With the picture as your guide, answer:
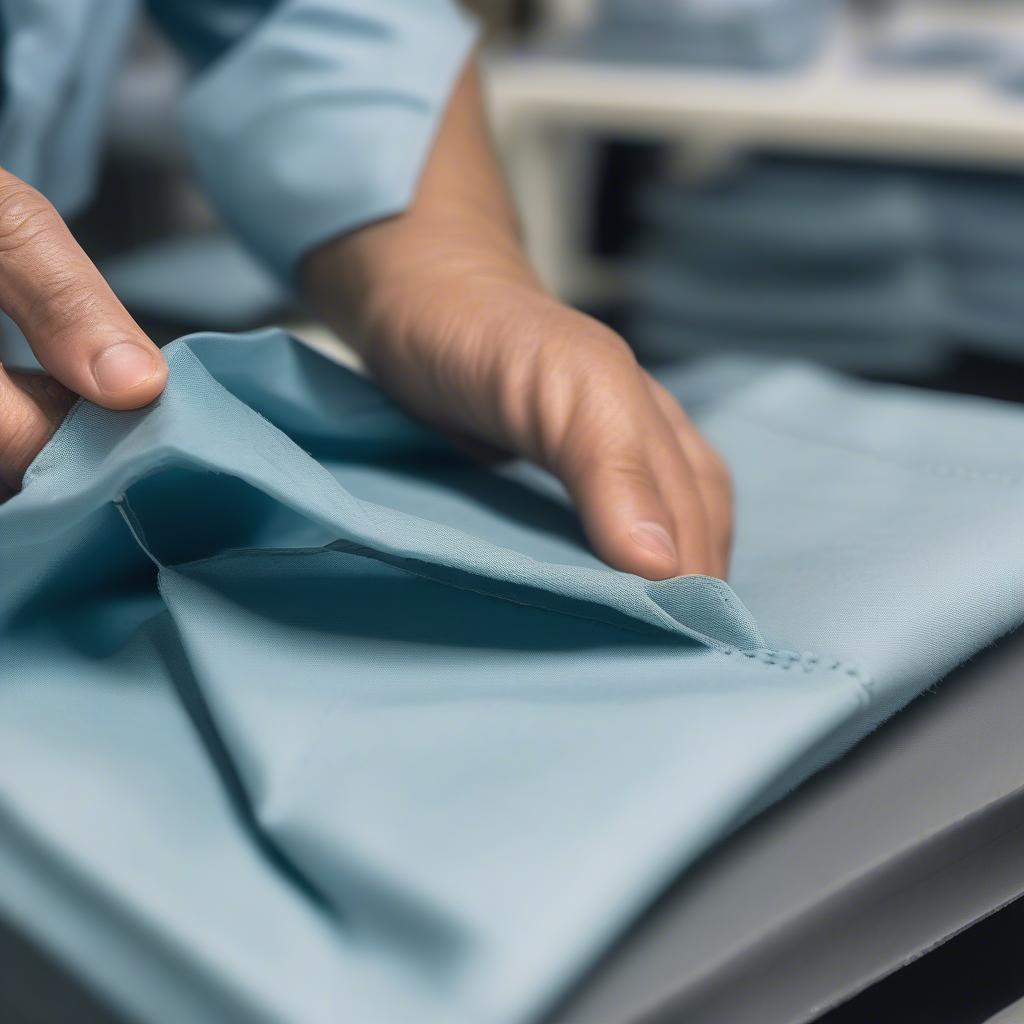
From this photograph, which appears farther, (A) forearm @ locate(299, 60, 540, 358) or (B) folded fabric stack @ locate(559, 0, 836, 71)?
(B) folded fabric stack @ locate(559, 0, 836, 71)

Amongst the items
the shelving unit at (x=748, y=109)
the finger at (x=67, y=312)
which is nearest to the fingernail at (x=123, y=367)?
the finger at (x=67, y=312)

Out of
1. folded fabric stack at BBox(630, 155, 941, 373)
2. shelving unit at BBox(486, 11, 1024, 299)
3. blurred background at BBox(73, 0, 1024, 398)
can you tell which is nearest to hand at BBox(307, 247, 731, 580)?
blurred background at BBox(73, 0, 1024, 398)

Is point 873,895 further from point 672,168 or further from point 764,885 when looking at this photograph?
point 672,168

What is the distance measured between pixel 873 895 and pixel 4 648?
0.63 feet

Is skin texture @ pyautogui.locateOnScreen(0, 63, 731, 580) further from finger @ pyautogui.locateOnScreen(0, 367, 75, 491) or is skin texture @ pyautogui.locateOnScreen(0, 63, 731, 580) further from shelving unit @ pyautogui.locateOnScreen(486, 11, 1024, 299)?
shelving unit @ pyautogui.locateOnScreen(486, 11, 1024, 299)

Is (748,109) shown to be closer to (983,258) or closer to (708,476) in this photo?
(983,258)

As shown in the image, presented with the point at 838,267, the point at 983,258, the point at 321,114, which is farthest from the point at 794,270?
the point at 321,114

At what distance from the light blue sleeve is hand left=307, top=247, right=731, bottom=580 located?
80mm

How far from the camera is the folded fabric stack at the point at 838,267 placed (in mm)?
903

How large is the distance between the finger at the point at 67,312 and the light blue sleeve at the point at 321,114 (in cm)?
19

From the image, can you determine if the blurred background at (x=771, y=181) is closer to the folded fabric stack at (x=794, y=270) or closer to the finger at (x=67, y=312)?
the folded fabric stack at (x=794, y=270)

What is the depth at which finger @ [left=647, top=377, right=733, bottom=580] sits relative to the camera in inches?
13.4

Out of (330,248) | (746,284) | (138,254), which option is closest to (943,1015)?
(330,248)

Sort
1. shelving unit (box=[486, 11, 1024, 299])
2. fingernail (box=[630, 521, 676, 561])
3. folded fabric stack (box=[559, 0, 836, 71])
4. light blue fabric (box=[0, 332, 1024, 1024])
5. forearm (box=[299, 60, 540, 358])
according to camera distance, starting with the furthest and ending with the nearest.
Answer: folded fabric stack (box=[559, 0, 836, 71])
shelving unit (box=[486, 11, 1024, 299])
forearm (box=[299, 60, 540, 358])
fingernail (box=[630, 521, 676, 561])
light blue fabric (box=[0, 332, 1024, 1024])
